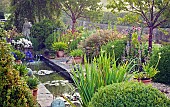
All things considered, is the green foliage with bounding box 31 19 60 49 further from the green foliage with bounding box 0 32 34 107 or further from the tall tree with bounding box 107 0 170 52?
the green foliage with bounding box 0 32 34 107

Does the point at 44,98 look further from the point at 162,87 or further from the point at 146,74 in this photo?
the point at 162,87

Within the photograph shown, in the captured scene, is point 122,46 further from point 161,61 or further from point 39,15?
point 39,15

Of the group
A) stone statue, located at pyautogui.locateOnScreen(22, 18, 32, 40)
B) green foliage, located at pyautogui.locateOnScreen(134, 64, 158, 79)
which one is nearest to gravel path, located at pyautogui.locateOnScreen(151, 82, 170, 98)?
green foliage, located at pyautogui.locateOnScreen(134, 64, 158, 79)

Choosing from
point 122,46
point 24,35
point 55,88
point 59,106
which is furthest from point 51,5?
point 59,106

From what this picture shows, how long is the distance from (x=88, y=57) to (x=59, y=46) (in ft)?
9.84

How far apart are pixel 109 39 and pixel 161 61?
3.89 meters

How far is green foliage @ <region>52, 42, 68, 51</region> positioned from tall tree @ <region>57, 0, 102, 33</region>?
3940mm

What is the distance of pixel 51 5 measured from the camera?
16.5 meters

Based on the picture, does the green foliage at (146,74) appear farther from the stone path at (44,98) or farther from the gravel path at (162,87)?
the stone path at (44,98)

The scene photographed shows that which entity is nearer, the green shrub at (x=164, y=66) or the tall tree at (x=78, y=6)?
the green shrub at (x=164, y=66)

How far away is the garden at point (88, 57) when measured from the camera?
3.21 metres

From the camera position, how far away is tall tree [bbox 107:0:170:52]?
1084cm

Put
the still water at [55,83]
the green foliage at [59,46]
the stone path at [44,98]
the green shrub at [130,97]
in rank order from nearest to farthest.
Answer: the green shrub at [130,97] → the stone path at [44,98] → the still water at [55,83] → the green foliage at [59,46]

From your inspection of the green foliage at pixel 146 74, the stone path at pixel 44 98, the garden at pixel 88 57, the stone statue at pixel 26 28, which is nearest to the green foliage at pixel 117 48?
the garden at pixel 88 57
